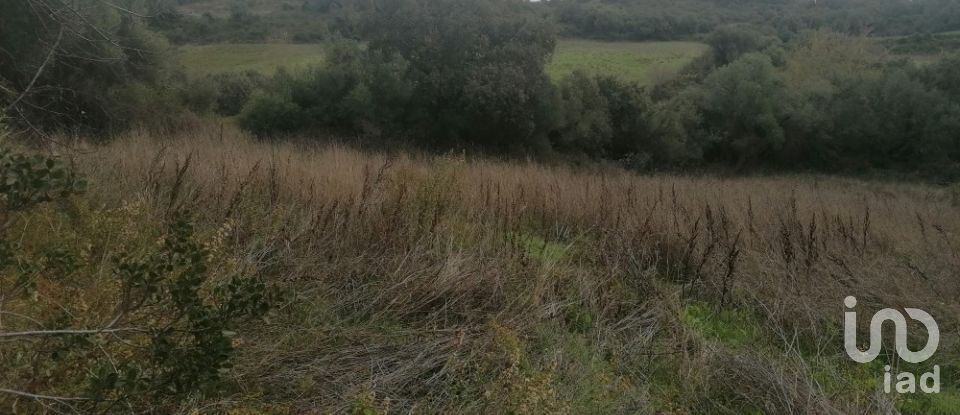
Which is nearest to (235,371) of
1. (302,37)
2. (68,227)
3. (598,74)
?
(68,227)

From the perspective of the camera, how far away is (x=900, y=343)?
4.11 meters

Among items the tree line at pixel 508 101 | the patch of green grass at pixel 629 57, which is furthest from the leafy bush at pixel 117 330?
the patch of green grass at pixel 629 57

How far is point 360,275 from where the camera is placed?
164 inches

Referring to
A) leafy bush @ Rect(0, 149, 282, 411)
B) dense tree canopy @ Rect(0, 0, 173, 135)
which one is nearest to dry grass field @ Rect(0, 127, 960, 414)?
leafy bush @ Rect(0, 149, 282, 411)

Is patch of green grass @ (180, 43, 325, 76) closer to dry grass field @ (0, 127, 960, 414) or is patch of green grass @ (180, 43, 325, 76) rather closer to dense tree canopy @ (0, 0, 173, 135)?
dense tree canopy @ (0, 0, 173, 135)

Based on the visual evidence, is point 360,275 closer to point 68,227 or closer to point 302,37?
point 68,227

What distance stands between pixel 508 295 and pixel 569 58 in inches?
1403

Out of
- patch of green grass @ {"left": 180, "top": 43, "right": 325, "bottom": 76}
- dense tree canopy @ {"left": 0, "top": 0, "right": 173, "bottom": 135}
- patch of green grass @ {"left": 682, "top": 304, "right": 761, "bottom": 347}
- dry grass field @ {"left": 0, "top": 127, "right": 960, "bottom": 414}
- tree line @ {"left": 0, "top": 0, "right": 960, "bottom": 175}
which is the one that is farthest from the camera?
patch of green grass @ {"left": 180, "top": 43, "right": 325, "bottom": 76}

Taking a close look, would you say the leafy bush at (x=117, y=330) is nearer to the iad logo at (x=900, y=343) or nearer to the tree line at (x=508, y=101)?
the iad logo at (x=900, y=343)

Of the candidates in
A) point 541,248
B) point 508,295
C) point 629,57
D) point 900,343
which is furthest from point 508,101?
point 629,57

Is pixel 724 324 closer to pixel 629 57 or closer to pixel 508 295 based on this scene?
pixel 508 295

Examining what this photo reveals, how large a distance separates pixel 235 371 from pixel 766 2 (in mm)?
76560

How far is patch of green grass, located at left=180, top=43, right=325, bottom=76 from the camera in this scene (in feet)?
97.0

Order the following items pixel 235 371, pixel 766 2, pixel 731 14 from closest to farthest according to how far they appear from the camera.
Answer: pixel 235 371 < pixel 731 14 < pixel 766 2
